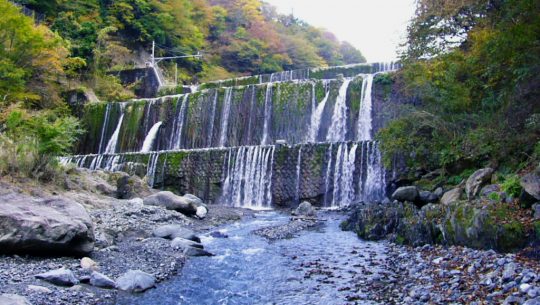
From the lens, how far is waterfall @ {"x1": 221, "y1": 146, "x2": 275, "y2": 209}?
1869cm

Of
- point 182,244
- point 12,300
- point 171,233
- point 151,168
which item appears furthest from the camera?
point 151,168

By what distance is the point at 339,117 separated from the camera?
2245cm

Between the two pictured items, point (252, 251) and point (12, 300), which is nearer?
point (12, 300)

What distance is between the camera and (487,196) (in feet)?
28.0

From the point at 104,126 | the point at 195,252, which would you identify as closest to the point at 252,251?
the point at 195,252

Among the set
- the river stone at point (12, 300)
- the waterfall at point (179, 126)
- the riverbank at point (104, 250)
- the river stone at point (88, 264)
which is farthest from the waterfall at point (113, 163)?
the river stone at point (12, 300)

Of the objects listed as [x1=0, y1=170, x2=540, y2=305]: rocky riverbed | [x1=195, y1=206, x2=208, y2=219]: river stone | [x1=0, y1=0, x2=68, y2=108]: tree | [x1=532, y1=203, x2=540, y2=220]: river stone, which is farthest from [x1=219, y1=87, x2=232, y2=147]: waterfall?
[x1=532, y1=203, x2=540, y2=220]: river stone

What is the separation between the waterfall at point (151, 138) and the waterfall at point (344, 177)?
12.5m

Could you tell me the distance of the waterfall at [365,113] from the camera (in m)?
21.6

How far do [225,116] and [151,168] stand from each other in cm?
592

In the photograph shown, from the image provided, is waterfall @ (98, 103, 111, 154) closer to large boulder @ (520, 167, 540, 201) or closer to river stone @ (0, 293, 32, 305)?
river stone @ (0, 293, 32, 305)

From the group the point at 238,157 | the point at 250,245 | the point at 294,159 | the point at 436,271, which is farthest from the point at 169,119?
the point at 436,271

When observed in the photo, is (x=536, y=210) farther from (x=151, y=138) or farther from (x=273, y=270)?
(x=151, y=138)

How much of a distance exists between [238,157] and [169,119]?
324 inches
